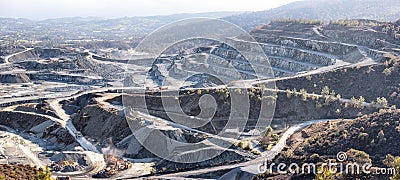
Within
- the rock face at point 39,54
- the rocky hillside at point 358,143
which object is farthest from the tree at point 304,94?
the rock face at point 39,54

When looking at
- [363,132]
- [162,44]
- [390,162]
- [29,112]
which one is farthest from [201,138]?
[162,44]

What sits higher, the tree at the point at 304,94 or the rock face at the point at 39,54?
Result: the tree at the point at 304,94

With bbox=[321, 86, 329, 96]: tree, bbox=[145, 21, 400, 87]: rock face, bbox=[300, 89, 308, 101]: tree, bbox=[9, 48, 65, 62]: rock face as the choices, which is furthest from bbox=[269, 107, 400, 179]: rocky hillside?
bbox=[9, 48, 65, 62]: rock face

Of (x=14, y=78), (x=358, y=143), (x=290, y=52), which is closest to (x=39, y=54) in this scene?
Result: (x=14, y=78)

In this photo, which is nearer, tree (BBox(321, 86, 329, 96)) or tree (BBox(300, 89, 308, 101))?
tree (BBox(300, 89, 308, 101))

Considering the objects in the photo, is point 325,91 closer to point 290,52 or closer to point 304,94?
point 304,94

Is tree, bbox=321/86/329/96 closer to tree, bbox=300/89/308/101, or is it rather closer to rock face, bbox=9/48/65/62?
tree, bbox=300/89/308/101

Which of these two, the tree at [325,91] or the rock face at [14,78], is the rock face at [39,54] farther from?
the tree at [325,91]

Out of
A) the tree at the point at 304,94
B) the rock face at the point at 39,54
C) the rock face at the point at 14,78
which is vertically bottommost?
the rock face at the point at 14,78

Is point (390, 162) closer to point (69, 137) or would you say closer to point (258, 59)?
point (69, 137)

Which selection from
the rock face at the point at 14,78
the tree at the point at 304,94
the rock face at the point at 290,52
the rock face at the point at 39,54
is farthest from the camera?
the rock face at the point at 39,54

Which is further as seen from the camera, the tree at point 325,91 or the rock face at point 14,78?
the rock face at point 14,78
